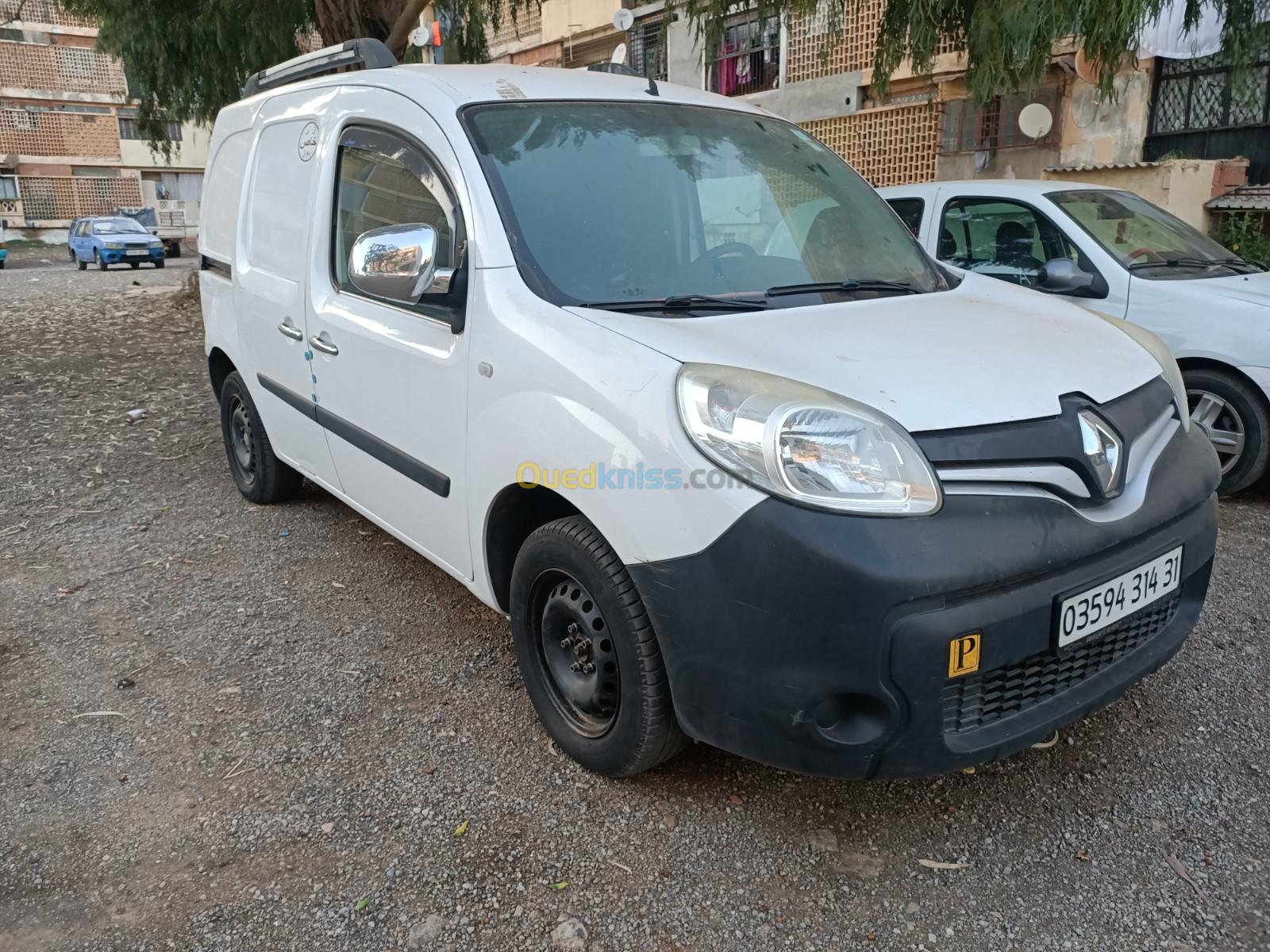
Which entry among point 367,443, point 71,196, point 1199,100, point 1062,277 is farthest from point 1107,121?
point 71,196

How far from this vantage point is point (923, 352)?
2314 mm

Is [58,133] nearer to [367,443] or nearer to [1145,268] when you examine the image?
[367,443]

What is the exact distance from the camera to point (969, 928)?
83.4 inches

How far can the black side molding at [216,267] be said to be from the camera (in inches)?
177

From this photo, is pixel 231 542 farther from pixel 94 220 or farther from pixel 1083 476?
pixel 94 220

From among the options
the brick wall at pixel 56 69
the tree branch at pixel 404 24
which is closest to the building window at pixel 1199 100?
the tree branch at pixel 404 24

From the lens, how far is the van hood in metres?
2.14

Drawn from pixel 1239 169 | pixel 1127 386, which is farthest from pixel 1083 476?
pixel 1239 169

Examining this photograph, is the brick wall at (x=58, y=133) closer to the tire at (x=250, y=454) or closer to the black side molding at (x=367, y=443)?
the tire at (x=250, y=454)

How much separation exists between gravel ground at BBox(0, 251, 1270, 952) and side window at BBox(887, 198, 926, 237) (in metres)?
2.88

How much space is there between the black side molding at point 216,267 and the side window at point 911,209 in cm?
378

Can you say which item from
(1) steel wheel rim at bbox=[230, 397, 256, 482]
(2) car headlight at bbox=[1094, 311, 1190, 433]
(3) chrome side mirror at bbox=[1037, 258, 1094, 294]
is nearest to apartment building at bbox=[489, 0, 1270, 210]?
(3) chrome side mirror at bbox=[1037, 258, 1094, 294]

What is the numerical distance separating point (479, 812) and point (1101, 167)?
11367 millimetres

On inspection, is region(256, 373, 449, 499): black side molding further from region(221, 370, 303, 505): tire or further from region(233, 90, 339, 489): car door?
region(221, 370, 303, 505): tire
